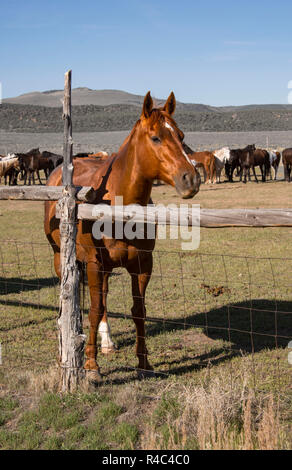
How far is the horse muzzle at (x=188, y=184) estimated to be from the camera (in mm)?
4332

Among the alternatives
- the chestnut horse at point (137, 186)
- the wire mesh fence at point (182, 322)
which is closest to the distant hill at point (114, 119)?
the wire mesh fence at point (182, 322)

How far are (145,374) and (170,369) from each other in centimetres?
38

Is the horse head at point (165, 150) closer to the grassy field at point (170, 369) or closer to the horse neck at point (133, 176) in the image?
the horse neck at point (133, 176)

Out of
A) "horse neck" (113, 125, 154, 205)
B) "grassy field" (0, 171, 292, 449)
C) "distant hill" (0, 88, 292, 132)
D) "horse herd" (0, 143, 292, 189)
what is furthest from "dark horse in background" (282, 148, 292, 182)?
"distant hill" (0, 88, 292, 132)

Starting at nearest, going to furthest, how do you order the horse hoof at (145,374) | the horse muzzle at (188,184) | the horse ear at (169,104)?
the horse muzzle at (188,184)
the horse ear at (169,104)
the horse hoof at (145,374)

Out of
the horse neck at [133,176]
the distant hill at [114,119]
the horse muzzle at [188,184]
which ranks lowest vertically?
the horse muzzle at [188,184]

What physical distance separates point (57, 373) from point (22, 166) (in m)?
24.4

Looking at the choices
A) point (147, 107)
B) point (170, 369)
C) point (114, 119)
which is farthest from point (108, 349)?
point (114, 119)

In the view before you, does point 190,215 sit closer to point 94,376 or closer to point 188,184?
point 188,184

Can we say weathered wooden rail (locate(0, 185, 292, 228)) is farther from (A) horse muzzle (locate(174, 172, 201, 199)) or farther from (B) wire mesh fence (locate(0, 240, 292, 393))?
(B) wire mesh fence (locate(0, 240, 292, 393))

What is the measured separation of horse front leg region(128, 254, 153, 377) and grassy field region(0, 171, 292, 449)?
164 millimetres

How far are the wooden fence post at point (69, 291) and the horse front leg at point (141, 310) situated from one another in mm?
865
